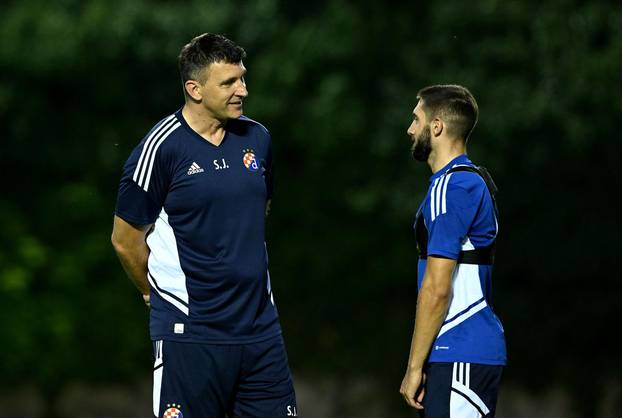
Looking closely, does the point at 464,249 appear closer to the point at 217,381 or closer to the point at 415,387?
the point at 415,387

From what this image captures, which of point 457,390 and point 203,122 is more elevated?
point 203,122

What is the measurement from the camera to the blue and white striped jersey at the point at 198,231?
451 centimetres

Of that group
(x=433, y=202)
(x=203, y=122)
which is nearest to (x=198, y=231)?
(x=203, y=122)

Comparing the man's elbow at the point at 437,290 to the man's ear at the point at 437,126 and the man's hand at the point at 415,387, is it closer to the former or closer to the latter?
the man's hand at the point at 415,387

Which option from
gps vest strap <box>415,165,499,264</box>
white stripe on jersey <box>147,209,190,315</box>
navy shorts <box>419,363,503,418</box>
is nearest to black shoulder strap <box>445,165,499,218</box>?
gps vest strap <box>415,165,499,264</box>

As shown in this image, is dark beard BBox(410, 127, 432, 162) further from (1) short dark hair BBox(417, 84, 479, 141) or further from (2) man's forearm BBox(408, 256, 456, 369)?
(2) man's forearm BBox(408, 256, 456, 369)

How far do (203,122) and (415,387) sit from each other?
1426 mm

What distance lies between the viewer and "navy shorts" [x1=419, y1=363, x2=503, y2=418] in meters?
4.16

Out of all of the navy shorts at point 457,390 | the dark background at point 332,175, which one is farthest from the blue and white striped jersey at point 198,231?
the dark background at point 332,175

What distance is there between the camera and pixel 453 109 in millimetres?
4359

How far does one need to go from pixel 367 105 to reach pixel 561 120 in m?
2.02

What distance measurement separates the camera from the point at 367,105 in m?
11.3

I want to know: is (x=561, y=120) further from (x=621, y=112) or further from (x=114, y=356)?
(x=114, y=356)

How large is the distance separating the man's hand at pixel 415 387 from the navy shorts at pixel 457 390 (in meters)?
0.04
